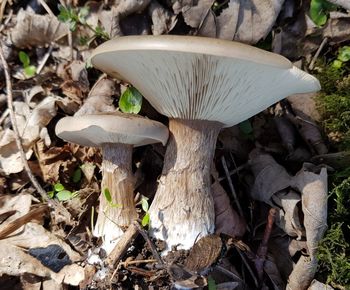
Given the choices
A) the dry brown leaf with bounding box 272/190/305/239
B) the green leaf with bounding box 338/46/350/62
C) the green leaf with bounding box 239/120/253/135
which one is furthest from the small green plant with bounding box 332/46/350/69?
the dry brown leaf with bounding box 272/190/305/239

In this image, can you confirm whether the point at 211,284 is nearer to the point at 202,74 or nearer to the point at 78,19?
the point at 202,74

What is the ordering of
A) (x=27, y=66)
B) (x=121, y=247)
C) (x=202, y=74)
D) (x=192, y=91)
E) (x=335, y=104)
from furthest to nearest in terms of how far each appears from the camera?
(x=27, y=66), (x=335, y=104), (x=121, y=247), (x=192, y=91), (x=202, y=74)

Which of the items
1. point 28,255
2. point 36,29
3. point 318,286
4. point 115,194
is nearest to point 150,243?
point 115,194

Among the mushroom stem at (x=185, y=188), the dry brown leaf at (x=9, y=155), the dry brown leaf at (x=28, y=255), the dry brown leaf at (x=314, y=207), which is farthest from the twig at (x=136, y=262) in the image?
the dry brown leaf at (x=9, y=155)

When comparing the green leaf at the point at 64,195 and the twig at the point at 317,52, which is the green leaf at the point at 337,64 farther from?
the green leaf at the point at 64,195

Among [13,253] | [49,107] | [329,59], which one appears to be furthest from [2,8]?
[329,59]

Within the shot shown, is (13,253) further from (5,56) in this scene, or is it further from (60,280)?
(5,56)
